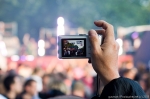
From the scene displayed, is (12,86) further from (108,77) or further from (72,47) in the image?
(108,77)

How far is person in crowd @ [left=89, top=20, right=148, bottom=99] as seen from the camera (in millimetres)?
410

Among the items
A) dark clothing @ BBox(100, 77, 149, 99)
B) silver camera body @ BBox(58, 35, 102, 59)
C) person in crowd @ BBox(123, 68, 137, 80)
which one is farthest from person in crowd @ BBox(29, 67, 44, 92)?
dark clothing @ BBox(100, 77, 149, 99)

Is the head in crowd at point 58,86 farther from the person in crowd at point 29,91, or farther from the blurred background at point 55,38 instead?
the person in crowd at point 29,91

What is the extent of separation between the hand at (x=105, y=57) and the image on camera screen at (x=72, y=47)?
138mm

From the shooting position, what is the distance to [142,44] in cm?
230

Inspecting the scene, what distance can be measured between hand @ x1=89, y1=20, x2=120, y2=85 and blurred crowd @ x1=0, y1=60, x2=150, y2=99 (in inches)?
65.8

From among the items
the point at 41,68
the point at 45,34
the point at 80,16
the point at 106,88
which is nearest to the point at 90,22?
the point at 80,16

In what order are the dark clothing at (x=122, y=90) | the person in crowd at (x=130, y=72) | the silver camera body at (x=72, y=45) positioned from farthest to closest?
the person in crowd at (x=130, y=72) → the silver camera body at (x=72, y=45) → the dark clothing at (x=122, y=90)

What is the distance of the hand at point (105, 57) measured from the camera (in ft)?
1.54

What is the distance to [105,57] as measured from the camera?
48 centimetres

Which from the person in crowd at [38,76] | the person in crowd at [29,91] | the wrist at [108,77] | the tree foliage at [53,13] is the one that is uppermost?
the tree foliage at [53,13]

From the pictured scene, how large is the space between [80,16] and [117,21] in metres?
0.26

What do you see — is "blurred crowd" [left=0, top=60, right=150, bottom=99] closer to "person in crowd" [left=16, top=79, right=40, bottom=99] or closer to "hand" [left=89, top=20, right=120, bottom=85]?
"person in crowd" [left=16, top=79, right=40, bottom=99]

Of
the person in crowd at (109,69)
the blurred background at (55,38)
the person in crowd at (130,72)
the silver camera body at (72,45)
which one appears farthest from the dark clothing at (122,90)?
the person in crowd at (130,72)
